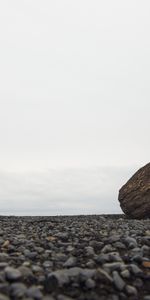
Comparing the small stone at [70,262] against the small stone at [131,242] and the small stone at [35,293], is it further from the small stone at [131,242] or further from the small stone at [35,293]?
the small stone at [131,242]

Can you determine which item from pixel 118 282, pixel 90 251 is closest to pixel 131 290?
pixel 118 282

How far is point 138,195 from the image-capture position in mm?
18406

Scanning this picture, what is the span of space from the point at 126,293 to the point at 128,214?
13.6 m

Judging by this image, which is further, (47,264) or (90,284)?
(47,264)

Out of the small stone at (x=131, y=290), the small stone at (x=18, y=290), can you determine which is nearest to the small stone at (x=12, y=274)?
the small stone at (x=18, y=290)

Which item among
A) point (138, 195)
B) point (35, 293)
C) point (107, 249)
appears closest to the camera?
point (35, 293)

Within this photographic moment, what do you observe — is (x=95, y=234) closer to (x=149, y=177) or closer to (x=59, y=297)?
(x=59, y=297)

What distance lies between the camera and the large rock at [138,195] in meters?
18.2

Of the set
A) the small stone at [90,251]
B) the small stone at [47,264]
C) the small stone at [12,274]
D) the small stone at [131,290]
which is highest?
the small stone at [90,251]

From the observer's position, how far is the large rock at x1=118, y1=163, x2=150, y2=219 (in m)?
18.2

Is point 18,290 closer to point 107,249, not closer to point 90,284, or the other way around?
point 90,284

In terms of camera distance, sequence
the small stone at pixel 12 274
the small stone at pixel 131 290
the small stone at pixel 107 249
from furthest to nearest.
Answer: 1. the small stone at pixel 107 249
2. the small stone at pixel 131 290
3. the small stone at pixel 12 274

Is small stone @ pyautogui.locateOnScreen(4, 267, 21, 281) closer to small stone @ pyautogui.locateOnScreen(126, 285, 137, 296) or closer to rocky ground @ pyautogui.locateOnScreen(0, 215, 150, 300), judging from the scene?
rocky ground @ pyautogui.locateOnScreen(0, 215, 150, 300)

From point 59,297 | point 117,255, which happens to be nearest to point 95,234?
point 117,255
